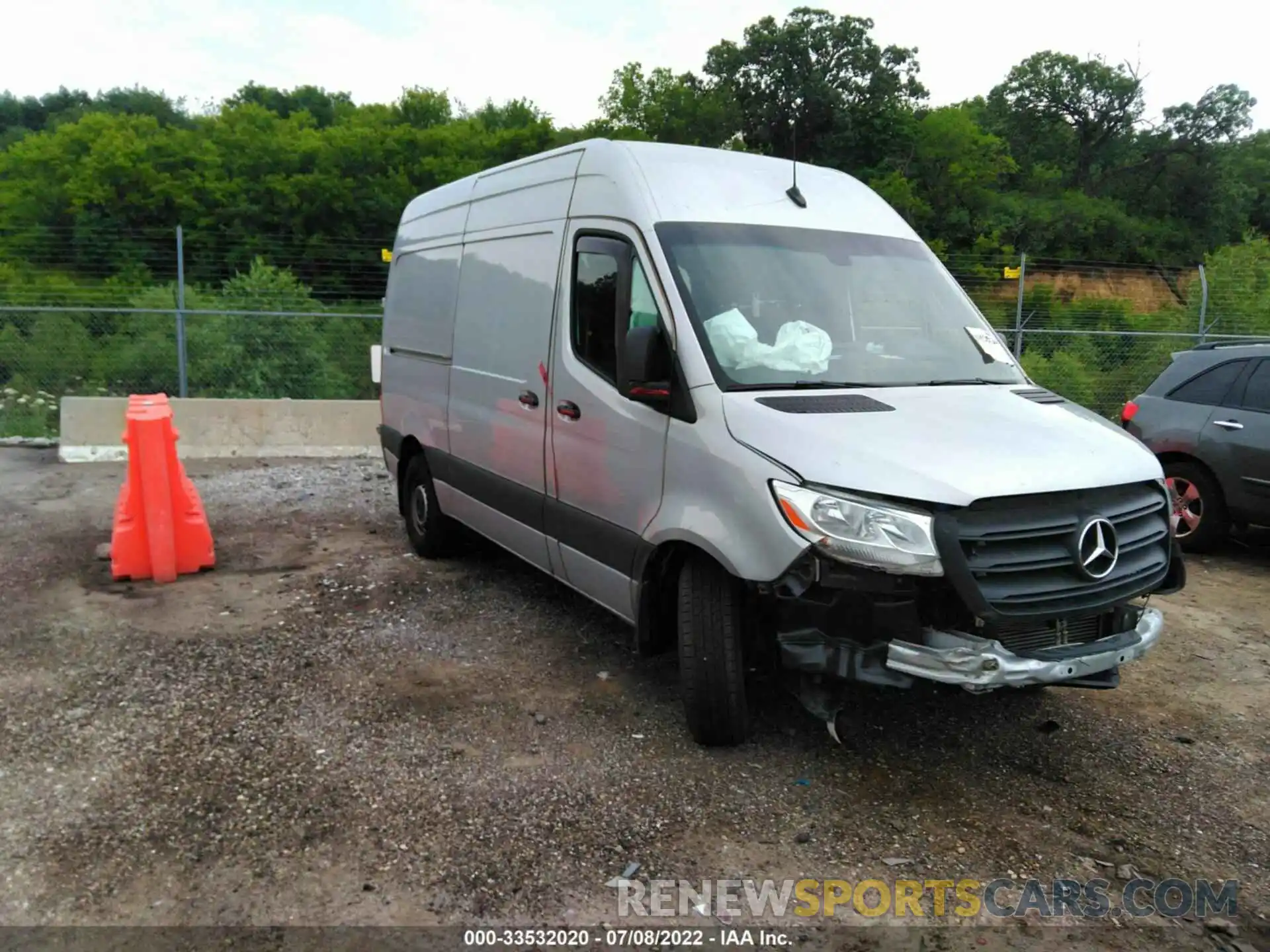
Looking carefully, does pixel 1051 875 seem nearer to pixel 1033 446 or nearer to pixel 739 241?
pixel 1033 446

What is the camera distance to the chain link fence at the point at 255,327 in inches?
558

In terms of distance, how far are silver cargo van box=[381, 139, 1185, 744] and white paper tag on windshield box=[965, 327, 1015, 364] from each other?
0.02 meters

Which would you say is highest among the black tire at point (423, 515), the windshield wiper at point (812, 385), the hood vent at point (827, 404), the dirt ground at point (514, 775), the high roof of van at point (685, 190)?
the high roof of van at point (685, 190)

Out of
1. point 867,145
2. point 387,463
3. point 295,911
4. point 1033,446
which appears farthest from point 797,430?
point 867,145

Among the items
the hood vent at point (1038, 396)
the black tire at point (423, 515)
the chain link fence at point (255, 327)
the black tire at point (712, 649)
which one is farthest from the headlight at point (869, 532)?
the chain link fence at point (255, 327)

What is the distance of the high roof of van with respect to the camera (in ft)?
14.4

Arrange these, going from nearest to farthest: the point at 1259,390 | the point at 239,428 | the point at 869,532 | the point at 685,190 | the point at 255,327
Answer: the point at 869,532 → the point at 685,190 → the point at 1259,390 → the point at 239,428 → the point at 255,327

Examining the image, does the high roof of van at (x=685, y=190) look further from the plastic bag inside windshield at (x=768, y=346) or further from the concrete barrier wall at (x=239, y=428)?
the concrete barrier wall at (x=239, y=428)

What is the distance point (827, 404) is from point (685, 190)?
4.31 ft

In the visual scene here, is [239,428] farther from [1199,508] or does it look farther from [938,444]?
[1199,508]

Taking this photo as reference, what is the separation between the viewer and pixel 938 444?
11.5 ft

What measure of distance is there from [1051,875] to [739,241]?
2788 millimetres

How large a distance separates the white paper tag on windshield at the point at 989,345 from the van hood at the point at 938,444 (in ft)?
1.76

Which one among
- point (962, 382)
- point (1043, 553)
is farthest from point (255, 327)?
point (1043, 553)
